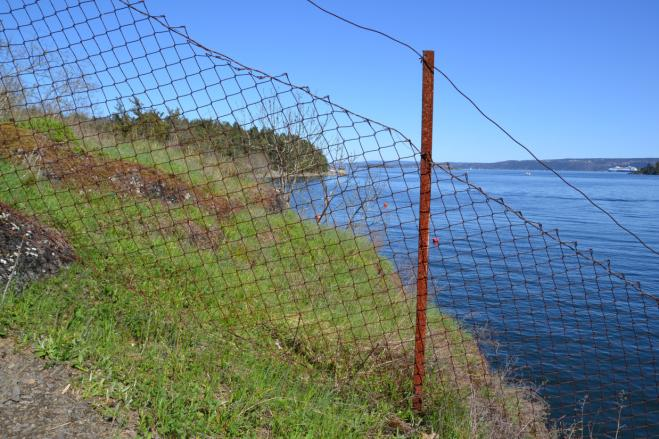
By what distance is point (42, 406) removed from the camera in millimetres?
2885

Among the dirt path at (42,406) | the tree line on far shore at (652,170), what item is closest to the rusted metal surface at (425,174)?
the dirt path at (42,406)

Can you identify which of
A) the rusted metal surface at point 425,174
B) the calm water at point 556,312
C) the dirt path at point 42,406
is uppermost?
the rusted metal surface at point 425,174

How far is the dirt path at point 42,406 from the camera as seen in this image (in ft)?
8.97

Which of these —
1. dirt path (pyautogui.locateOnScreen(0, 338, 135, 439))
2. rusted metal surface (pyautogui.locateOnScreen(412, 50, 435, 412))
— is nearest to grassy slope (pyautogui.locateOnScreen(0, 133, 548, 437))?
dirt path (pyautogui.locateOnScreen(0, 338, 135, 439))

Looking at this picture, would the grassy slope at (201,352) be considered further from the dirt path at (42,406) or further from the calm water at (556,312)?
the calm water at (556,312)

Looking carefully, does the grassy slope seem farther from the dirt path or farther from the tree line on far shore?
the tree line on far shore

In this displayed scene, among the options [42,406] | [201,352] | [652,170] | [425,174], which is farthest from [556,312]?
[652,170]

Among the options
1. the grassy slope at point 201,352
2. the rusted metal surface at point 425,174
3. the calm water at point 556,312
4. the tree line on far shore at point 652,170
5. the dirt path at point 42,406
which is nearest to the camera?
the dirt path at point 42,406

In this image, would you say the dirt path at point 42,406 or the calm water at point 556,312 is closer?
the dirt path at point 42,406

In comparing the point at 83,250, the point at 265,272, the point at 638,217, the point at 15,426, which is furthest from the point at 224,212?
the point at 638,217

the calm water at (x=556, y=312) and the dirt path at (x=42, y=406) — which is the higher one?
the dirt path at (x=42, y=406)

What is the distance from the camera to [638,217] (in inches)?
1132

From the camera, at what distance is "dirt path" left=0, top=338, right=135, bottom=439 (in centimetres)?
273

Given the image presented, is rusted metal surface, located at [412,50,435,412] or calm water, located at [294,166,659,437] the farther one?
calm water, located at [294,166,659,437]
